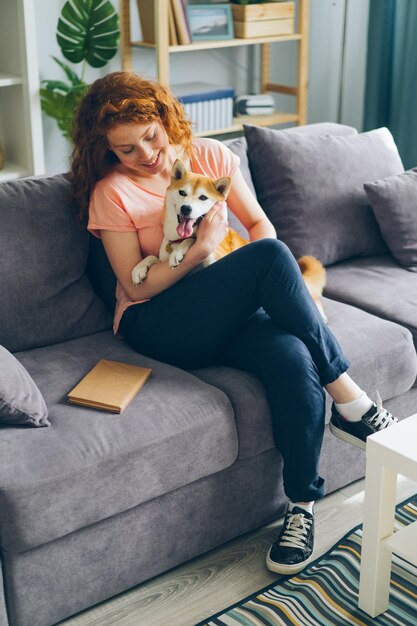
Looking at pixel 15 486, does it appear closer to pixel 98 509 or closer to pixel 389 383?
pixel 98 509

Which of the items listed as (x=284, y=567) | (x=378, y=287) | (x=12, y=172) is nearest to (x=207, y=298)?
(x=284, y=567)

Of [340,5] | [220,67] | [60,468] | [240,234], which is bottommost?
[60,468]

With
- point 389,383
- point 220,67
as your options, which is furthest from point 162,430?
point 220,67

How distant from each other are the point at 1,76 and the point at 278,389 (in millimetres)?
1962

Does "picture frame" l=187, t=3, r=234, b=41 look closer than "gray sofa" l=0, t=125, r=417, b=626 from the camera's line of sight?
No

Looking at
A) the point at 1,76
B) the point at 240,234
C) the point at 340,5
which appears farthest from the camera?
the point at 340,5

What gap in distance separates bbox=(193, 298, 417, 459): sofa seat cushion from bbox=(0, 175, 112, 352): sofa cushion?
0.40 metres

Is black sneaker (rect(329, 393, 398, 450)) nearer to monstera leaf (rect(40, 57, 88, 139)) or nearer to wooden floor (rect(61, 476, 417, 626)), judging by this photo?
wooden floor (rect(61, 476, 417, 626))

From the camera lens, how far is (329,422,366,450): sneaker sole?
1995 mm

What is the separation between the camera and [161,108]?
83.0 inches

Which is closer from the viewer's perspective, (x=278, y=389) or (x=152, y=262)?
(x=278, y=389)

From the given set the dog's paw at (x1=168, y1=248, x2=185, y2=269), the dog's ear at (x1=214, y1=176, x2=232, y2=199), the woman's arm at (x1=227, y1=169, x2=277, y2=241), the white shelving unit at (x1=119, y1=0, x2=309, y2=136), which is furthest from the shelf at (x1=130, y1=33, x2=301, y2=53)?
the dog's paw at (x1=168, y1=248, x2=185, y2=269)

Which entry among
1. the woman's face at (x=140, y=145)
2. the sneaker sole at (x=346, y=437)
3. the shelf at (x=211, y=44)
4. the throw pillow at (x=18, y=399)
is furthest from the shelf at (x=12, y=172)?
the sneaker sole at (x=346, y=437)

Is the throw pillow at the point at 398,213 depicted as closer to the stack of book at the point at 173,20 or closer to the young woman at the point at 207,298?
the young woman at the point at 207,298
